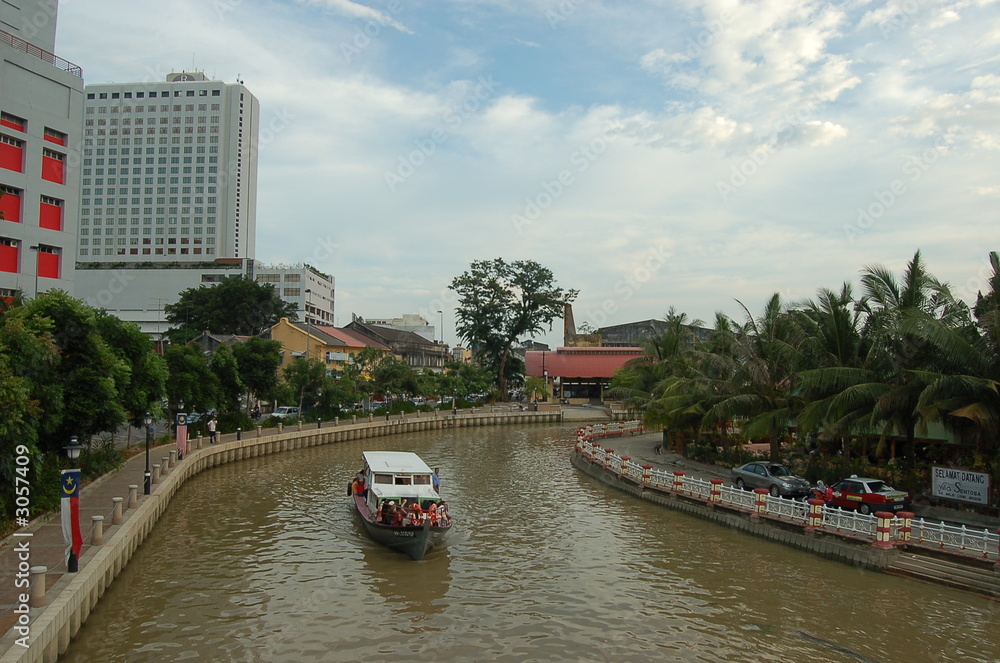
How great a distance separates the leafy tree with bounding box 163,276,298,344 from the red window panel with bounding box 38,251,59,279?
4517 cm

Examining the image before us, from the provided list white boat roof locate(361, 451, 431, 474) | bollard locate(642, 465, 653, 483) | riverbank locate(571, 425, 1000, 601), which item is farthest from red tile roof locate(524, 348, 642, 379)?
white boat roof locate(361, 451, 431, 474)

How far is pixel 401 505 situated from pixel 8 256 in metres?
27.8

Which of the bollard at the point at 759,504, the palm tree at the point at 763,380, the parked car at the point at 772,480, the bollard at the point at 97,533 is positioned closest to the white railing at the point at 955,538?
the bollard at the point at 759,504

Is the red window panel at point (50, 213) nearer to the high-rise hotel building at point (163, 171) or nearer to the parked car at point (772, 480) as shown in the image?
the parked car at point (772, 480)

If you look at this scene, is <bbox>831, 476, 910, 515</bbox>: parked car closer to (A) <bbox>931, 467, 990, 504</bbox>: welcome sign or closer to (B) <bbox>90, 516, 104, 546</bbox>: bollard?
(A) <bbox>931, 467, 990, 504</bbox>: welcome sign

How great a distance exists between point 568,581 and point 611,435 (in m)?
35.3

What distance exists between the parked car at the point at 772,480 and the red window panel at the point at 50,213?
37231 mm

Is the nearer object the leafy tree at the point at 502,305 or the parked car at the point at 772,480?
the parked car at the point at 772,480

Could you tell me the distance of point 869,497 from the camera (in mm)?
21609

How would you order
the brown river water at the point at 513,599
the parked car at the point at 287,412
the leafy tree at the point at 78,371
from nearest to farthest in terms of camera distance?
the brown river water at the point at 513,599
the leafy tree at the point at 78,371
the parked car at the point at 287,412

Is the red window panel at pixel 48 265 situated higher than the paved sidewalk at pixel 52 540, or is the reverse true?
the red window panel at pixel 48 265

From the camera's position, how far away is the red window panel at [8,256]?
35.5 m

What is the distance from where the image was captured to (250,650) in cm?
1384

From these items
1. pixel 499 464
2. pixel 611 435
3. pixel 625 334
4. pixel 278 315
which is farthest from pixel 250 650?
pixel 625 334
